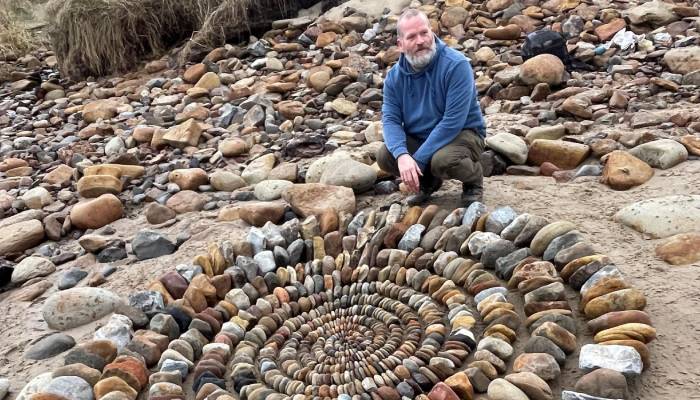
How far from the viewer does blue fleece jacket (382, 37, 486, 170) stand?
389 cm

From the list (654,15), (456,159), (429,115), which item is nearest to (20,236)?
(429,115)

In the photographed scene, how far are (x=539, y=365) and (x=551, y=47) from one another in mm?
4348

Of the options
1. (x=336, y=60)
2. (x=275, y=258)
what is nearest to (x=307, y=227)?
(x=275, y=258)

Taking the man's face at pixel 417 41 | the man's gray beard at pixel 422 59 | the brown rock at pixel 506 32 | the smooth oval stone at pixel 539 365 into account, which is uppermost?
the man's face at pixel 417 41

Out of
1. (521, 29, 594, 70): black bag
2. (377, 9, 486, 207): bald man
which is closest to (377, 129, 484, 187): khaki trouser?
(377, 9, 486, 207): bald man

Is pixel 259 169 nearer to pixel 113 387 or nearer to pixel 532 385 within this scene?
pixel 113 387

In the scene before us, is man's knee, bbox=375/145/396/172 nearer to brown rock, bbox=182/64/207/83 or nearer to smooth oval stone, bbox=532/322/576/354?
smooth oval stone, bbox=532/322/576/354

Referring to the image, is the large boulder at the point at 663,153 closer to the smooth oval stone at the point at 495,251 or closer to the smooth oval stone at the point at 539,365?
the smooth oval stone at the point at 495,251

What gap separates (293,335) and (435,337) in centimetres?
75

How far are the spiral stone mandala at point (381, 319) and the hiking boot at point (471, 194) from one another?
0.72ft

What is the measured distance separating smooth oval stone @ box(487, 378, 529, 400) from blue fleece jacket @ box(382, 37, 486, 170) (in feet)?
5.72

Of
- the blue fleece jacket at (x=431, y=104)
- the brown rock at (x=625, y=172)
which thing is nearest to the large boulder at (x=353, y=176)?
the blue fleece jacket at (x=431, y=104)

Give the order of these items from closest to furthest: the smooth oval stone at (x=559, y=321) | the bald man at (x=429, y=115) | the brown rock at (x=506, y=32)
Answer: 1. the smooth oval stone at (x=559, y=321)
2. the bald man at (x=429, y=115)
3. the brown rock at (x=506, y=32)

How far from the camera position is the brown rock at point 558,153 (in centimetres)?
455
